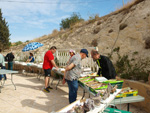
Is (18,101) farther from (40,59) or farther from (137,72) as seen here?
(40,59)

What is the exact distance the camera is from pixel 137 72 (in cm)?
451

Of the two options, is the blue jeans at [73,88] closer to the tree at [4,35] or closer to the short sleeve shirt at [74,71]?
the short sleeve shirt at [74,71]

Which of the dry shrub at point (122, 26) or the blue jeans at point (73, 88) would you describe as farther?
the dry shrub at point (122, 26)

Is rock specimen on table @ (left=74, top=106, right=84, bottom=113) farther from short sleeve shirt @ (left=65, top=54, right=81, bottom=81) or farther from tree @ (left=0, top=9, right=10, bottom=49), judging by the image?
tree @ (left=0, top=9, right=10, bottom=49)

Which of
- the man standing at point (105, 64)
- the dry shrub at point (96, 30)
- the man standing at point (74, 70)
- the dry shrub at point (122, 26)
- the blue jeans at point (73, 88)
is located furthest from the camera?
the dry shrub at point (96, 30)

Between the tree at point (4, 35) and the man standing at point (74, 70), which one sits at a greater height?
the tree at point (4, 35)

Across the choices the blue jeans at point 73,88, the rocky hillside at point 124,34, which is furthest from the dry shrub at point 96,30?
the blue jeans at point 73,88

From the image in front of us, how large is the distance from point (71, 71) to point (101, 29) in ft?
29.4

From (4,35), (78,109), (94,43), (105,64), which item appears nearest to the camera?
(78,109)

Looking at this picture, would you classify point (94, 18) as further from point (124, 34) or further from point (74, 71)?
point (74, 71)

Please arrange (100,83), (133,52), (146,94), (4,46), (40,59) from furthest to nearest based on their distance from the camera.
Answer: (4,46), (40,59), (133,52), (146,94), (100,83)

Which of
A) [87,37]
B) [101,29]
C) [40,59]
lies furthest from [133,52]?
[40,59]

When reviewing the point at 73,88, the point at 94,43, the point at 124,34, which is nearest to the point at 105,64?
the point at 73,88

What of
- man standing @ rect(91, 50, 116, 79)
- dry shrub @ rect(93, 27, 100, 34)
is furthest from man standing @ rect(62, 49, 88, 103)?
dry shrub @ rect(93, 27, 100, 34)
